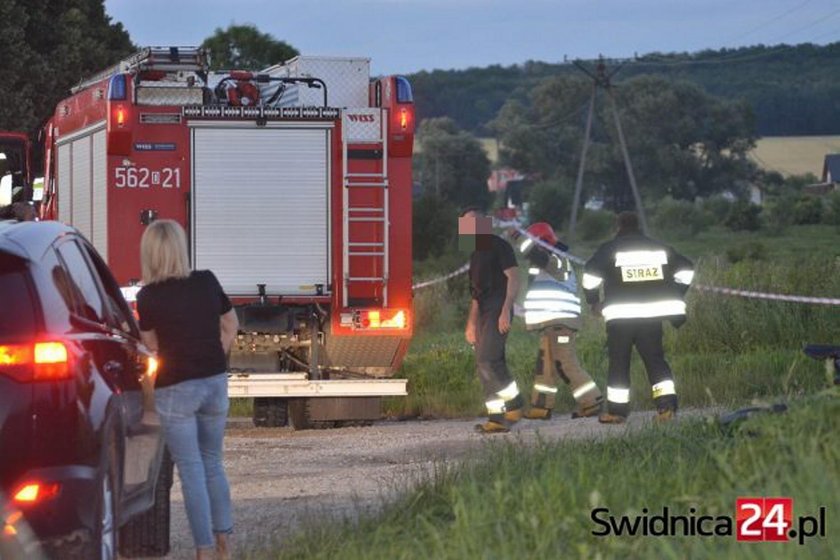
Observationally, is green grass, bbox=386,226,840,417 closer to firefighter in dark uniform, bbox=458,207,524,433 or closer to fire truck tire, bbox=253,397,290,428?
fire truck tire, bbox=253,397,290,428

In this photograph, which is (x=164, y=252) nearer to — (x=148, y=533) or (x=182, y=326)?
(x=182, y=326)

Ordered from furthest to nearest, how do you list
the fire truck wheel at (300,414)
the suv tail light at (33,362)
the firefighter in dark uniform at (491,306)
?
the fire truck wheel at (300,414)
the firefighter in dark uniform at (491,306)
the suv tail light at (33,362)

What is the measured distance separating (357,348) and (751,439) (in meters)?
8.44

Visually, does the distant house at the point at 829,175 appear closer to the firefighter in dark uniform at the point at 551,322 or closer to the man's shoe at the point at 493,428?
the firefighter in dark uniform at the point at 551,322

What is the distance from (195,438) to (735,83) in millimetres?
143473

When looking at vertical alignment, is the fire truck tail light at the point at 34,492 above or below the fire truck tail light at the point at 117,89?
below

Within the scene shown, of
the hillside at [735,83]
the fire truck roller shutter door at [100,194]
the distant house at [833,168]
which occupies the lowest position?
the fire truck roller shutter door at [100,194]

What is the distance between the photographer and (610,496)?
26.9ft

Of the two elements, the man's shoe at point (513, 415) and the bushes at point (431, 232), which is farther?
the bushes at point (431, 232)

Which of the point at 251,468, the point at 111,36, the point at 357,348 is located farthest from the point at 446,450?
the point at 111,36

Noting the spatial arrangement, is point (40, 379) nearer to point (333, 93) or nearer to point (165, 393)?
point (165, 393)

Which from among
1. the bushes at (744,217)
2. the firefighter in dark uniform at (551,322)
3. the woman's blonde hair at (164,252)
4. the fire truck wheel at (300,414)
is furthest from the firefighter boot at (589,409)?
the bushes at (744,217)

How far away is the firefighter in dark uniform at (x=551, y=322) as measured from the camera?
1670 centimetres

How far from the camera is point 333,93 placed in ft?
56.2
